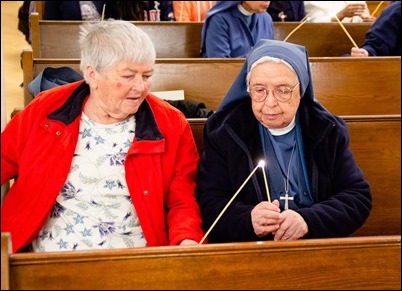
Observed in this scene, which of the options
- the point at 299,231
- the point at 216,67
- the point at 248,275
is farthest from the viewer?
the point at 216,67

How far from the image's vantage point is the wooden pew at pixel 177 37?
4871 mm

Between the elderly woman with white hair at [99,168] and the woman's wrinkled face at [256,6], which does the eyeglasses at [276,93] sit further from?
the woman's wrinkled face at [256,6]

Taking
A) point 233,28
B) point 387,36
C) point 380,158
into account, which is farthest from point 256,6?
point 380,158

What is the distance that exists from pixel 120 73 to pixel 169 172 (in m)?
0.38

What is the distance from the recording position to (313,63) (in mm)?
4121

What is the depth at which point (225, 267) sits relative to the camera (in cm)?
196

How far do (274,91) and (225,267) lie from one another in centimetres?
91

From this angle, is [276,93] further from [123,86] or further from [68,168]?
[68,168]

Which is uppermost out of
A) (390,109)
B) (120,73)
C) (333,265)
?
(120,73)

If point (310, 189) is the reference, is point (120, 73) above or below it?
above

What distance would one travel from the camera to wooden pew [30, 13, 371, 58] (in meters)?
4.87

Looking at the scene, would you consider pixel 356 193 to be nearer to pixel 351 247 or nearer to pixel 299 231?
pixel 299 231

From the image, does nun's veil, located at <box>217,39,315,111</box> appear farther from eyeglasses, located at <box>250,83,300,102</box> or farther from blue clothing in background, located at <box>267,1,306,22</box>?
blue clothing in background, located at <box>267,1,306,22</box>

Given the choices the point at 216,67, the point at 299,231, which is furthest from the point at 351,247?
the point at 216,67
